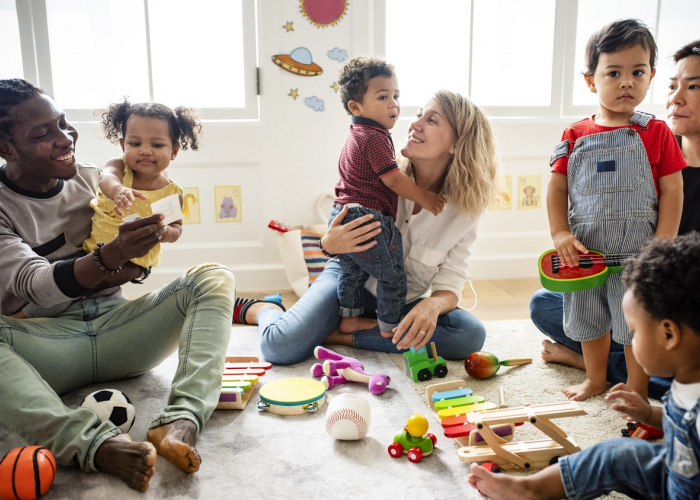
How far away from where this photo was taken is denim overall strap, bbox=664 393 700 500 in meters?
0.95

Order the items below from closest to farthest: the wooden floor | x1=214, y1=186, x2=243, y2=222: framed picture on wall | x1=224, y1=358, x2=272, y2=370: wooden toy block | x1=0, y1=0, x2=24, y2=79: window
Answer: x1=224, y1=358, x2=272, y2=370: wooden toy block → the wooden floor → x1=0, y1=0, x2=24, y2=79: window → x1=214, y1=186, x2=243, y2=222: framed picture on wall

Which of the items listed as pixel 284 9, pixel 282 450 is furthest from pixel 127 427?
pixel 284 9

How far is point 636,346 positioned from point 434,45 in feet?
7.75

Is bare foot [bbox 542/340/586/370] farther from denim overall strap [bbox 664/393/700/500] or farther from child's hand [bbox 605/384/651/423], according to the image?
denim overall strap [bbox 664/393/700/500]

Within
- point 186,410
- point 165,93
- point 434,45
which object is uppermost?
point 434,45

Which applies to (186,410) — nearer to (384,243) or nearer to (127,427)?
(127,427)

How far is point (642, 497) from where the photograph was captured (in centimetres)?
109

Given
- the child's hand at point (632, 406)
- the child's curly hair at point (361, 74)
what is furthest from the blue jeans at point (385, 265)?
the child's hand at point (632, 406)

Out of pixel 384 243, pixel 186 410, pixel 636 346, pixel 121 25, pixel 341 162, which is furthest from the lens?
pixel 121 25

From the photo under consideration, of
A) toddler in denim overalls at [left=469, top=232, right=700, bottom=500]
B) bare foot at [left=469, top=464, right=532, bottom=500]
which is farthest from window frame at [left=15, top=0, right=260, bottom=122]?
toddler in denim overalls at [left=469, top=232, right=700, bottom=500]

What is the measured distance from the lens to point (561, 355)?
1.94 metres

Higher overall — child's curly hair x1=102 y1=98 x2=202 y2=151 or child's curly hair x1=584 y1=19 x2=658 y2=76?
child's curly hair x1=584 y1=19 x2=658 y2=76

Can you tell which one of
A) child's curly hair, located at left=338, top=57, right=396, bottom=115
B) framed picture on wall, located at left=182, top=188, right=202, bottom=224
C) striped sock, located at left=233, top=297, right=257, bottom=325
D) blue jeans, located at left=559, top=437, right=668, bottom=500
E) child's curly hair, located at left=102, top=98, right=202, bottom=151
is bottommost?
striped sock, located at left=233, top=297, right=257, bottom=325

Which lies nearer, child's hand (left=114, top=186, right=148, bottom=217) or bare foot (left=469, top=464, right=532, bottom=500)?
bare foot (left=469, top=464, right=532, bottom=500)
